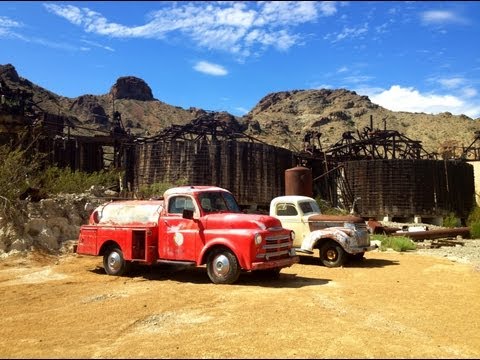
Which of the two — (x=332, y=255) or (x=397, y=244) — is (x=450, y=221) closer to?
(x=397, y=244)

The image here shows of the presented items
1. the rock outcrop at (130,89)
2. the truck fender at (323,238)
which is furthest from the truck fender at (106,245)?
the rock outcrop at (130,89)

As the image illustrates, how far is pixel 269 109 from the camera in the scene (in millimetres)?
109438

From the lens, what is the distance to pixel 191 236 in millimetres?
10695

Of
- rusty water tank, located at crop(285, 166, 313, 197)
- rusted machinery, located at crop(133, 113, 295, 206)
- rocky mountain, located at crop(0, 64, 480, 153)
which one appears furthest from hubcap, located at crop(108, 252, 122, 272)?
rocky mountain, located at crop(0, 64, 480, 153)

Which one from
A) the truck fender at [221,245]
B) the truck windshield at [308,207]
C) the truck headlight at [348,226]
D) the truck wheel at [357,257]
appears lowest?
the truck wheel at [357,257]

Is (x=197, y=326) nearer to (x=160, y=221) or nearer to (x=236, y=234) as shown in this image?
(x=236, y=234)

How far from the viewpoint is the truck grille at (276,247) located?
10070mm

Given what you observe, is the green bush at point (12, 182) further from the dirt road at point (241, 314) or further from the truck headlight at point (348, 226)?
the truck headlight at point (348, 226)

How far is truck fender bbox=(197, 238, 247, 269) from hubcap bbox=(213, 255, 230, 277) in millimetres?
254

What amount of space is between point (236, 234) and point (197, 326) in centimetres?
334

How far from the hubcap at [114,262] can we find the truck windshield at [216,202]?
274cm

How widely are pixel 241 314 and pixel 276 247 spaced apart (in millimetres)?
3101

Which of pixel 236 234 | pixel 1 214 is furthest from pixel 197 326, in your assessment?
pixel 1 214

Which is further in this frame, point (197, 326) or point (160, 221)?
point (160, 221)
